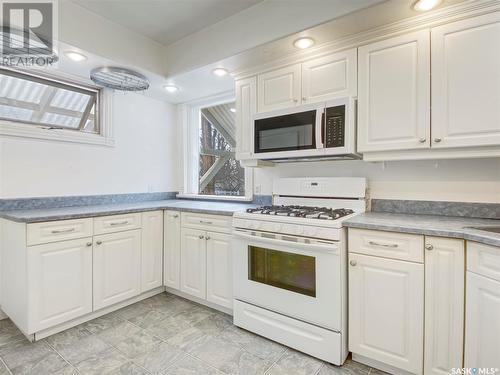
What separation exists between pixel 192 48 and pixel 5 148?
1794 millimetres

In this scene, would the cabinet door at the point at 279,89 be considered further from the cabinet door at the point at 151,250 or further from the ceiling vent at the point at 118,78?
the cabinet door at the point at 151,250

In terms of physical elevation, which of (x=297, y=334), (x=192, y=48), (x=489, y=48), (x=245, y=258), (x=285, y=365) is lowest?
(x=285, y=365)

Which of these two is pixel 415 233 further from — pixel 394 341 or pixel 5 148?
pixel 5 148

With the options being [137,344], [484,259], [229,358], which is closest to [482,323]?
[484,259]

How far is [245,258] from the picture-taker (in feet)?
6.81

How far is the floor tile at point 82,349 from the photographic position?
1.77m

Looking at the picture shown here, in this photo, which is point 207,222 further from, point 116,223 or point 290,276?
point 290,276

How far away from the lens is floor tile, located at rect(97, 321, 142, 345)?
1.98m

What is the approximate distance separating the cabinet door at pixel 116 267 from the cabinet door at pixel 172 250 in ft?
0.90

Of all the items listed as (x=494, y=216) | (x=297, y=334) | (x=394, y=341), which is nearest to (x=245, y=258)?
(x=297, y=334)

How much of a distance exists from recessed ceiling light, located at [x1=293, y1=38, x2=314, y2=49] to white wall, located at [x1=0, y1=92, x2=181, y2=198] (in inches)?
80.3

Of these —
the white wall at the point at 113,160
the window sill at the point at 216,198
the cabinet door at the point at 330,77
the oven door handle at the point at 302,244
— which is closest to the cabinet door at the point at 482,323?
the oven door handle at the point at 302,244

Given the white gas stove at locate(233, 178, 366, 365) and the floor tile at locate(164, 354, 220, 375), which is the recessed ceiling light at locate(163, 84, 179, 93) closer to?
the white gas stove at locate(233, 178, 366, 365)

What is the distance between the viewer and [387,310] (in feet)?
5.20
